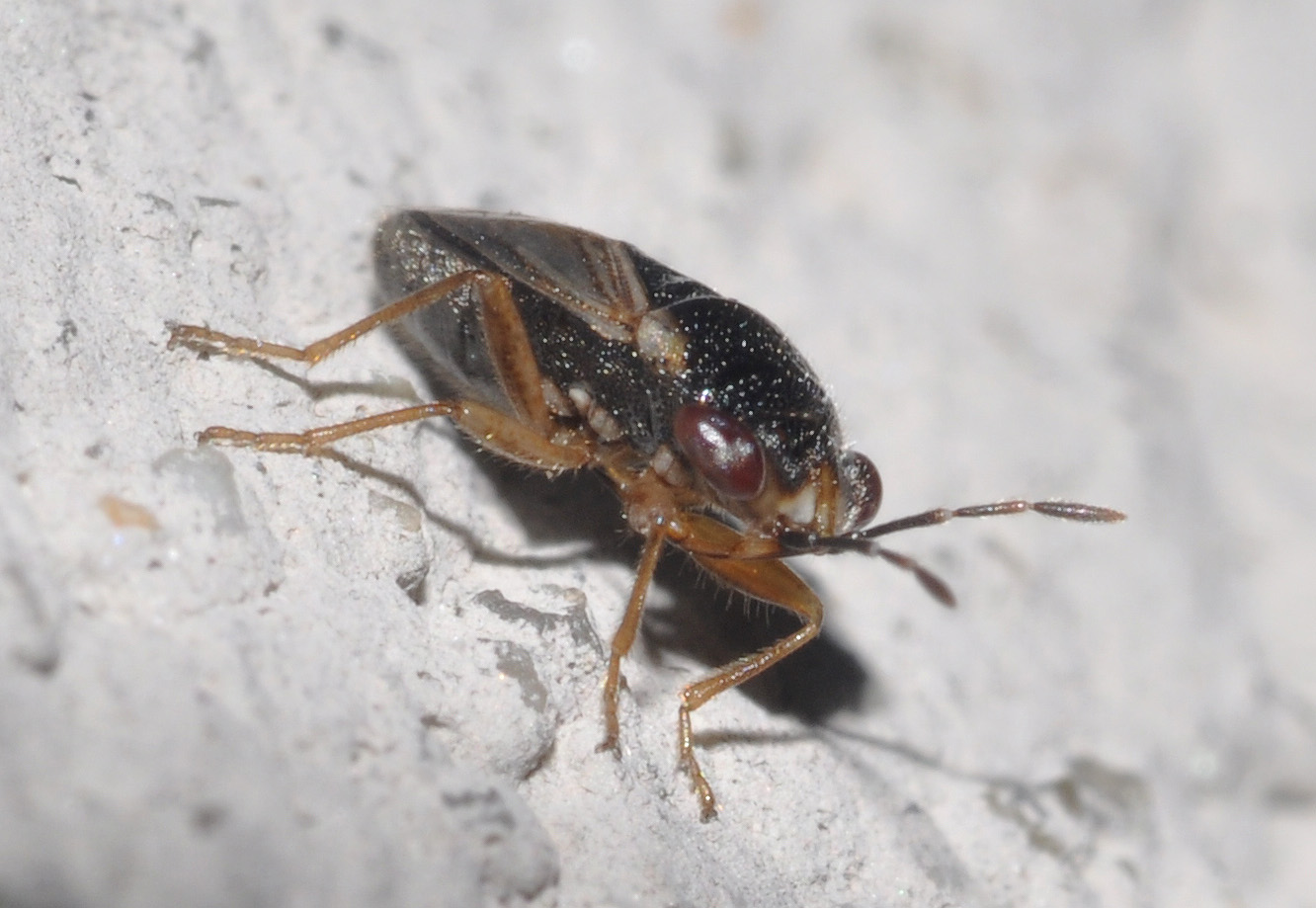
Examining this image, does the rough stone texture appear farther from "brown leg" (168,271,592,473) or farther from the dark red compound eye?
the dark red compound eye

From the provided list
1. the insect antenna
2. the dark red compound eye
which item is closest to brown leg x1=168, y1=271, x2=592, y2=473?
the dark red compound eye

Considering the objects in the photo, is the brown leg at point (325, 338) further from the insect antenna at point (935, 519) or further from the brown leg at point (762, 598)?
the insect antenna at point (935, 519)

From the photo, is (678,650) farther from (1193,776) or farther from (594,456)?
(1193,776)

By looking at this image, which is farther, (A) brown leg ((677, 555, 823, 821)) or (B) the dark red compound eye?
(B) the dark red compound eye

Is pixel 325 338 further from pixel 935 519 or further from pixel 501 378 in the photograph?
pixel 935 519

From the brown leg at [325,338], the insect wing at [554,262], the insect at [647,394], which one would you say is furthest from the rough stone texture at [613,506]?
the insect wing at [554,262]

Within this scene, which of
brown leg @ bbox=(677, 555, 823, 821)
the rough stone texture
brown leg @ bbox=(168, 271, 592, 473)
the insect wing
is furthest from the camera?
the insect wing

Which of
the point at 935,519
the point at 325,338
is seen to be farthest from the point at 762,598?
the point at 325,338

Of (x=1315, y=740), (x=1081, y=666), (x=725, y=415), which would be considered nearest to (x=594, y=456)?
(x=725, y=415)
